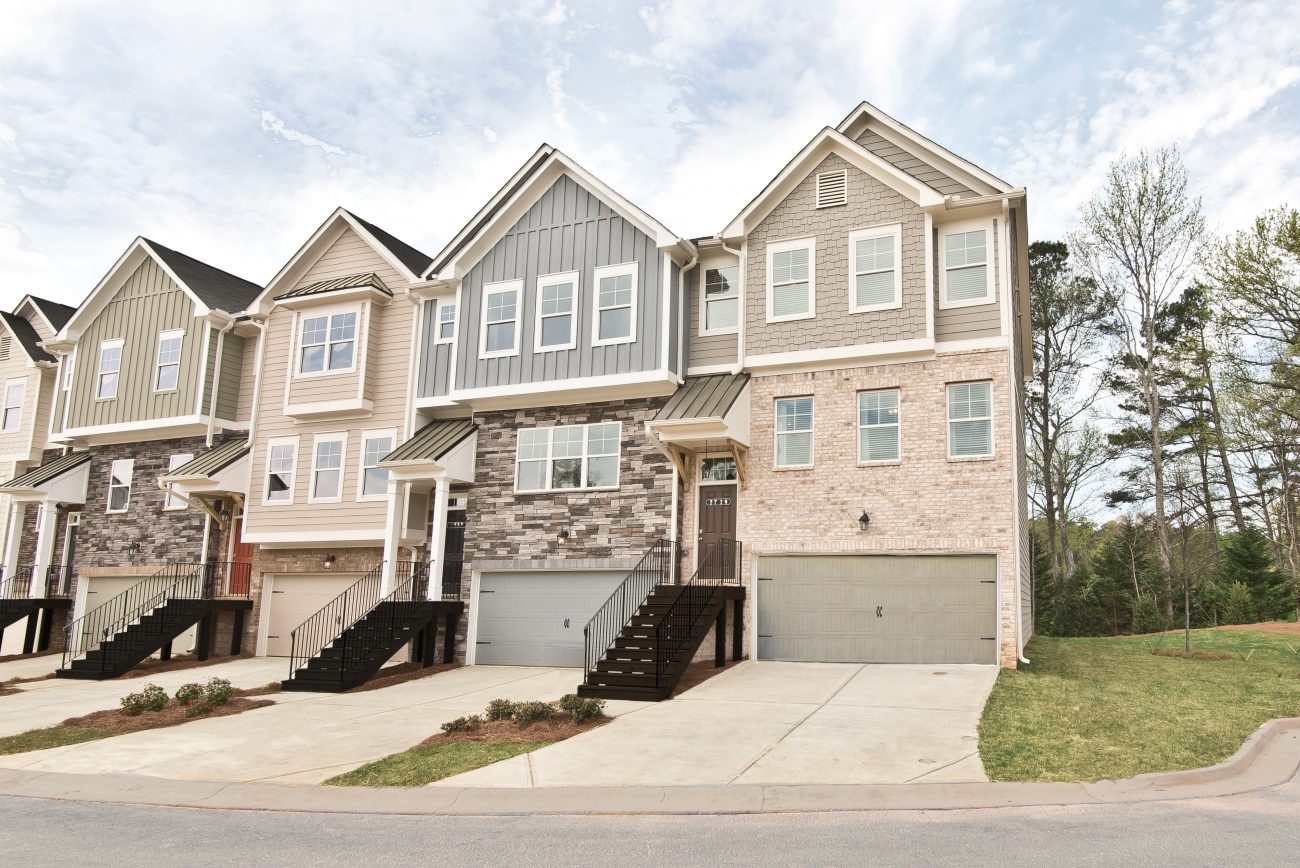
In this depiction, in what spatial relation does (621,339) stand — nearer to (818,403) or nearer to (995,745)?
(818,403)

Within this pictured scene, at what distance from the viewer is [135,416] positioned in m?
25.9

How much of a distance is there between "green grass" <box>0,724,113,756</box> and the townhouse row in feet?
13.3

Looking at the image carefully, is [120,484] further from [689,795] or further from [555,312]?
[689,795]

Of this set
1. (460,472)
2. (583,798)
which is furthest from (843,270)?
(583,798)

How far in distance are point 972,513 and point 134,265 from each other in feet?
76.3

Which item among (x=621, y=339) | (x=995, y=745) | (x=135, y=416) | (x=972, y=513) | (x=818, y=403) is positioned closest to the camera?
(x=995, y=745)

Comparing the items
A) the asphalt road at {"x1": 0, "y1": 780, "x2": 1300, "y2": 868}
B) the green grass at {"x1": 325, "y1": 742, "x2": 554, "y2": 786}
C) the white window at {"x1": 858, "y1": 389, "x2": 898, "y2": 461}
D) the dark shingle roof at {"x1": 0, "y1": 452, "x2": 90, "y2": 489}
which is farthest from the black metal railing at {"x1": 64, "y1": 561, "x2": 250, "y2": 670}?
the white window at {"x1": 858, "y1": 389, "x2": 898, "y2": 461}

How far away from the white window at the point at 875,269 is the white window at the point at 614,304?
14.4 feet

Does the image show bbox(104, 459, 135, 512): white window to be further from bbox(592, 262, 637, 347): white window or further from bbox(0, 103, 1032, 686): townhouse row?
bbox(592, 262, 637, 347): white window

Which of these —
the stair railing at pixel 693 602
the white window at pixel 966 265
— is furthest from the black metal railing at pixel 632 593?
the white window at pixel 966 265

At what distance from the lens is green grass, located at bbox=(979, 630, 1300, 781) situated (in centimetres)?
980

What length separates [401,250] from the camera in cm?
2481

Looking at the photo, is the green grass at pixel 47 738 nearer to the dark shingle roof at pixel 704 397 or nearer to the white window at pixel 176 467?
the dark shingle roof at pixel 704 397

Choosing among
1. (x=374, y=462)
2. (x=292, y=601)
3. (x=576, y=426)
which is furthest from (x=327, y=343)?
(x=576, y=426)
